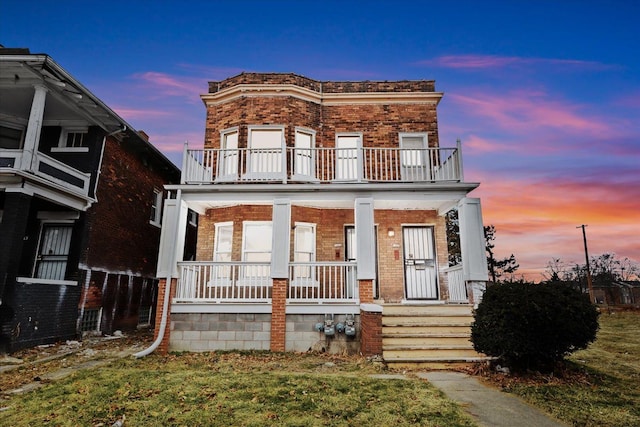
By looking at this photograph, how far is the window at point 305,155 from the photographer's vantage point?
1124 centimetres

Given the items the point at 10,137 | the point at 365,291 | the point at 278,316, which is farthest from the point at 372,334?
the point at 10,137

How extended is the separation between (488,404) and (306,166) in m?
8.97

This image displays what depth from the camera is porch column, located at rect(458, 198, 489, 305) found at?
864 cm

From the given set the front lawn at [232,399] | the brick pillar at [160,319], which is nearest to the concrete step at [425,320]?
the front lawn at [232,399]

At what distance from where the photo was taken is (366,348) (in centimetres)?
741

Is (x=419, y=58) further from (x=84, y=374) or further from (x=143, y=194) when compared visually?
(x=84, y=374)

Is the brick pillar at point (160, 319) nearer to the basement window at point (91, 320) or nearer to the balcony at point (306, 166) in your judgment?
the balcony at point (306, 166)

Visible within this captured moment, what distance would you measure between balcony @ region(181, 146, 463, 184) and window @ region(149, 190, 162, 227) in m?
4.61

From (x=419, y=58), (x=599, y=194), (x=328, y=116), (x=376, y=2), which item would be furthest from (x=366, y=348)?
(x=599, y=194)

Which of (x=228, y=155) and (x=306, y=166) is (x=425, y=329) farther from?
(x=228, y=155)

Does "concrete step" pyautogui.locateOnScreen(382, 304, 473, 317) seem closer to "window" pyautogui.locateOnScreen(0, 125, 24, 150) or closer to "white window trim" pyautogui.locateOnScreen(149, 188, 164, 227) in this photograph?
"white window trim" pyautogui.locateOnScreen(149, 188, 164, 227)

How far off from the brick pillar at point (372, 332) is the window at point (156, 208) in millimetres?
11208

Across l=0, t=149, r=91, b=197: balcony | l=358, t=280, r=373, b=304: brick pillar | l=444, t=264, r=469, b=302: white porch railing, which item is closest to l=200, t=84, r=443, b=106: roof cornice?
l=0, t=149, r=91, b=197: balcony

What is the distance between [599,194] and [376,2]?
14679 mm
